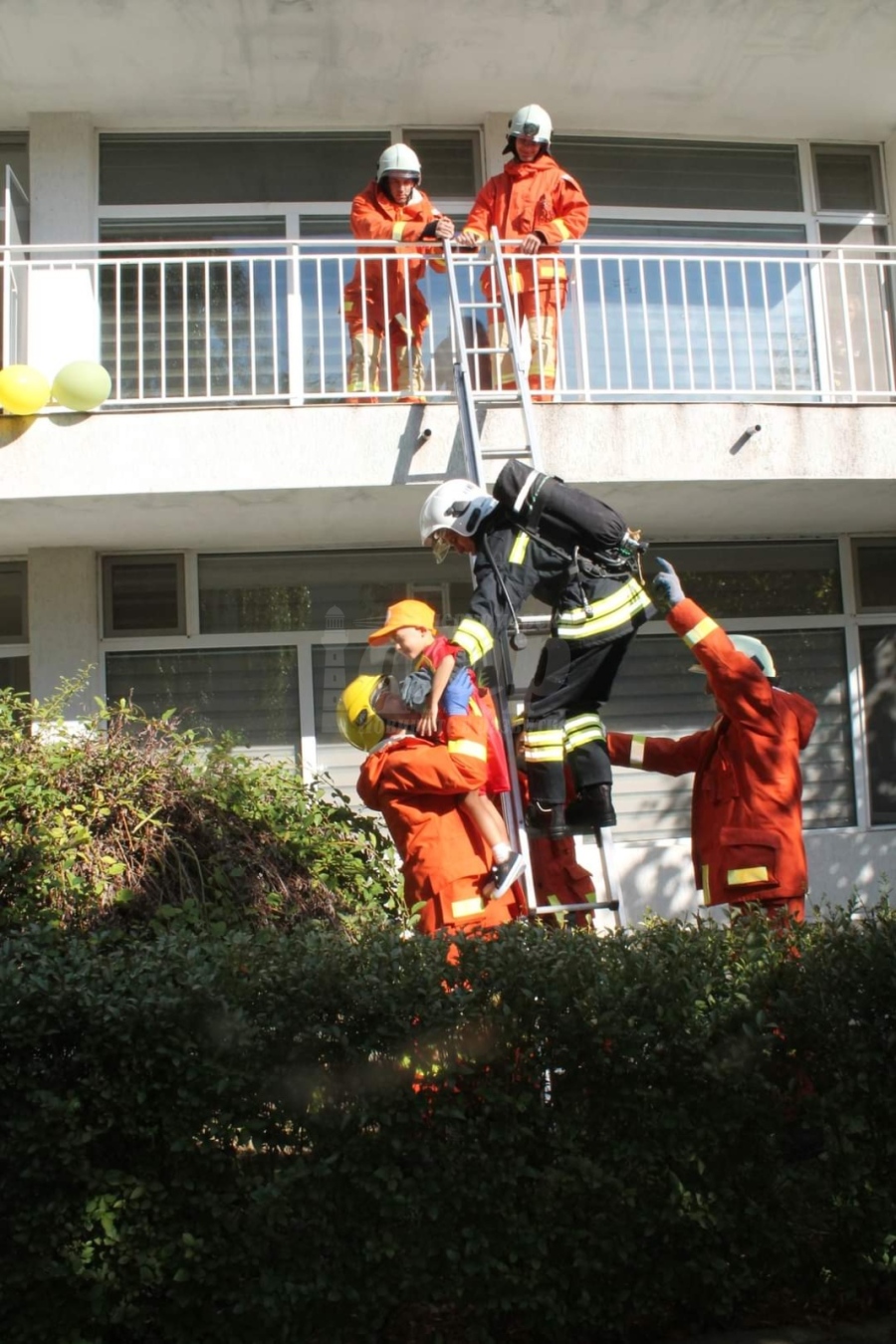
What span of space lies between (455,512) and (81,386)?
10.4 feet

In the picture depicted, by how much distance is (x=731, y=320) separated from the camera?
32.0ft

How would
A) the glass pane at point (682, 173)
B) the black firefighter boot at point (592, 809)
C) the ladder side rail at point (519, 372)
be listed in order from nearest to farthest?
the black firefighter boot at point (592, 809)
the ladder side rail at point (519, 372)
the glass pane at point (682, 173)

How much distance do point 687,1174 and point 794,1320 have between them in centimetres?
61

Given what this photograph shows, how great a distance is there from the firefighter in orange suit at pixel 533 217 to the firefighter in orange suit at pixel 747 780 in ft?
10.5

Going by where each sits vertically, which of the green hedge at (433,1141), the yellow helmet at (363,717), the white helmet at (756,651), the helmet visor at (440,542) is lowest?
the green hedge at (433,1141)

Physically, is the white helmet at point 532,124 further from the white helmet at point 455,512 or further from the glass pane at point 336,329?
the white helmet at point 455,512

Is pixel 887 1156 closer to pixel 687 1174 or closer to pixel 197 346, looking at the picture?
pixel 687 1174

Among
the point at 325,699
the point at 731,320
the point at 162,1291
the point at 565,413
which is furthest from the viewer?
the point at 731,320

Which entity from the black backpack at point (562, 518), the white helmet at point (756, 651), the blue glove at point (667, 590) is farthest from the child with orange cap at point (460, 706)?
the white helmet at point (756, 651)

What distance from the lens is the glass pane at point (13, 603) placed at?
30.3ft

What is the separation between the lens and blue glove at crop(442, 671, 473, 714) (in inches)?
195

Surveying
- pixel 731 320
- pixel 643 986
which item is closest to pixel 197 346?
pixel 731 320

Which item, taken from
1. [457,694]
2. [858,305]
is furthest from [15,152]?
[457,694]

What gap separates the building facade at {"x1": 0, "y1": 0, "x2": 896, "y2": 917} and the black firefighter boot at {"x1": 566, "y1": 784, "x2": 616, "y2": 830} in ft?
10.2
